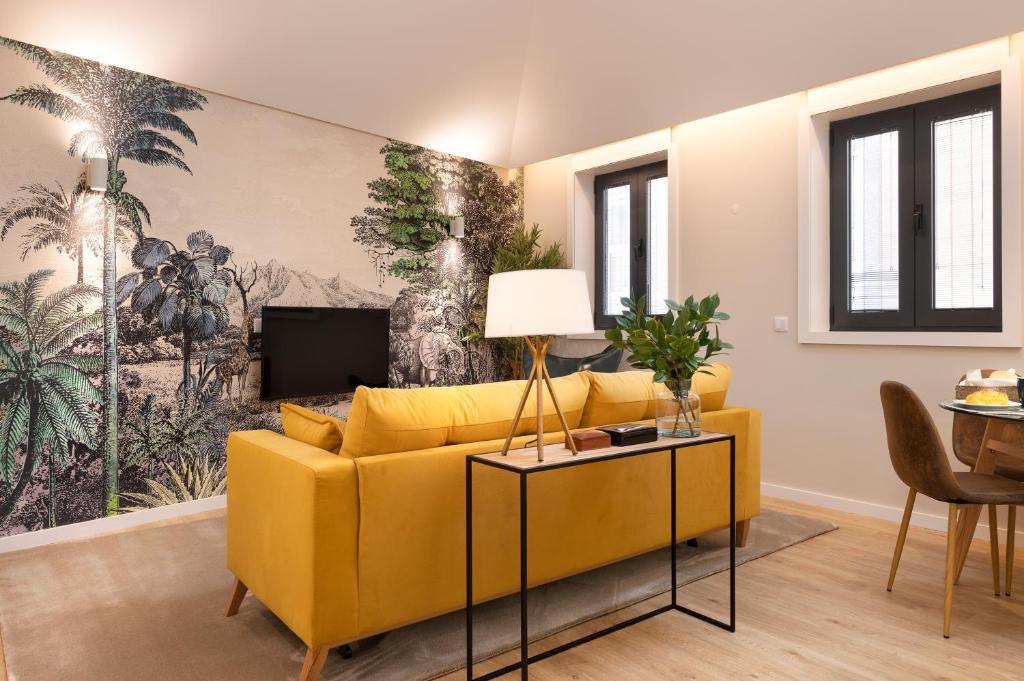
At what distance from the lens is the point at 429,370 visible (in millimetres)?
5773

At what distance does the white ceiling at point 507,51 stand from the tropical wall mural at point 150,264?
0.23 m

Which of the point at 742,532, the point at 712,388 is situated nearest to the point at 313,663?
the point at 712,388

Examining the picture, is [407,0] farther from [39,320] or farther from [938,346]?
[938,346]

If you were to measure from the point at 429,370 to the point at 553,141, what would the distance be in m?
2.25

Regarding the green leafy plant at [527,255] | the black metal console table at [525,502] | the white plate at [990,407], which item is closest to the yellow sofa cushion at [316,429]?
the black metal console table at [525,502]

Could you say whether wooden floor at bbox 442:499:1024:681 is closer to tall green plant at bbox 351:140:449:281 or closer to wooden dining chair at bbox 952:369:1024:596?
wooden dining chair at bbox 952:369:1024:596

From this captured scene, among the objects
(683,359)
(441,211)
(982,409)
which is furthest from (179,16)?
(982,409)

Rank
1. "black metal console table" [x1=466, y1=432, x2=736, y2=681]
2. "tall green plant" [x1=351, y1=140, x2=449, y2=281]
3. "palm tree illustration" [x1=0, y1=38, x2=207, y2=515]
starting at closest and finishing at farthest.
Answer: "black metal console table" [x1=466, y1=432, x2=736, y2=681]
"palm tree illustration" [x1=0, y1=38, x2=207, y2=515]
"tall green plant" [x1=351, y1=140, x2=449, y2=281]

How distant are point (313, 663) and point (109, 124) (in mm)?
3467

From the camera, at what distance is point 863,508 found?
13.3ft

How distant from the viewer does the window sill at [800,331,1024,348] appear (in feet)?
11.5

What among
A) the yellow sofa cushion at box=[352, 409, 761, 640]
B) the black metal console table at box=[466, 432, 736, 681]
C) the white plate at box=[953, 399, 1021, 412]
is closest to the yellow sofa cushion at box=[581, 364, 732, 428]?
the yellow sofa cushion at box=[352, 409, 761, 640]

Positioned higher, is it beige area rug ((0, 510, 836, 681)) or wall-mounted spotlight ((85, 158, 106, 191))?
wall-mounted spotlight ((85, 158, 106, 191))

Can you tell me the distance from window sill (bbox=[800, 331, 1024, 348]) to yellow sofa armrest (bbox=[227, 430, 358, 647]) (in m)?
3.35
